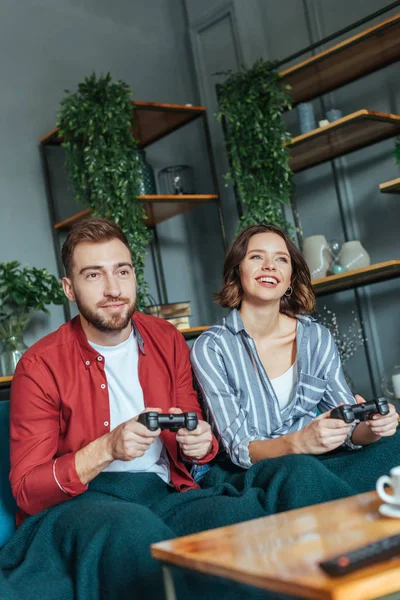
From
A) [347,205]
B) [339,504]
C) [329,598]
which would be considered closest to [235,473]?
[339,504]

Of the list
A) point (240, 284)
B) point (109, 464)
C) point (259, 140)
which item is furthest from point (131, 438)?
point (259, 140)

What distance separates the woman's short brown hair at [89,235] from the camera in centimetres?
191

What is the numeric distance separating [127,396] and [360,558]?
1.06 metres

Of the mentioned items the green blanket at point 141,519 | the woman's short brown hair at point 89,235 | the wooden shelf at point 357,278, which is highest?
the woman's short brown hair at point 89,235

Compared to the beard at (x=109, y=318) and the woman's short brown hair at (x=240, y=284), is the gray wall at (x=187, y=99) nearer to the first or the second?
the woman's short brown hair at (x=240, y=284)

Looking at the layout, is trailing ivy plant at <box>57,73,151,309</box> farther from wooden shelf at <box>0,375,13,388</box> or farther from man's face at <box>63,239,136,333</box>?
man's face at <box>63,239,136,333</box>

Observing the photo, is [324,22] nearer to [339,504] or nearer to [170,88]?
[170,88]

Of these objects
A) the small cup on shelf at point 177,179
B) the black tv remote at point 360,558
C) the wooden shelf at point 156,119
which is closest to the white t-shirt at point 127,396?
the black tv remote at point 360,558

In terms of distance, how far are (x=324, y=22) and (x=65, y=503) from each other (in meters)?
2.96

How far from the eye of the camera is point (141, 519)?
4.64 feet

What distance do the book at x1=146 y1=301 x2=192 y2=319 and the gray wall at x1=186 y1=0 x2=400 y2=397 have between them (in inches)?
28.5

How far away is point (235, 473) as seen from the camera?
6.40ft

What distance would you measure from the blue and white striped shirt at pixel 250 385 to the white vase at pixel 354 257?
121cm

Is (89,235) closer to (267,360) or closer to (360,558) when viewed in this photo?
(267,360)
